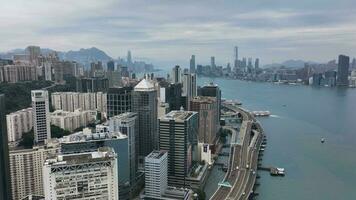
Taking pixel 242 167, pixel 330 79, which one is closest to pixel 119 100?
pixel 242 167

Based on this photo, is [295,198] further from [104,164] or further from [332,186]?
[104,164]

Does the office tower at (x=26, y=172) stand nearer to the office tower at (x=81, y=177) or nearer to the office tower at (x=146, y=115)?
the office tower at (x=146, y=115)

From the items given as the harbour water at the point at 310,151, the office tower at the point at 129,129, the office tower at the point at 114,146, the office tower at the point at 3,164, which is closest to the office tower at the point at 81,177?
the office tower at the point at 3,164

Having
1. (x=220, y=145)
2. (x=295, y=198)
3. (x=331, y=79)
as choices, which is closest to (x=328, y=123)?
(x=220, y=145)

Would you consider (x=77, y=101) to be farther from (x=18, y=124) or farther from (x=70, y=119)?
(x=18, y=124)

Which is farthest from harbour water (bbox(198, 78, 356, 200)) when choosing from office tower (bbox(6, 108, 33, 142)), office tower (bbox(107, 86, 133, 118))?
office tower (bbox(6, 108, 33, 142))
